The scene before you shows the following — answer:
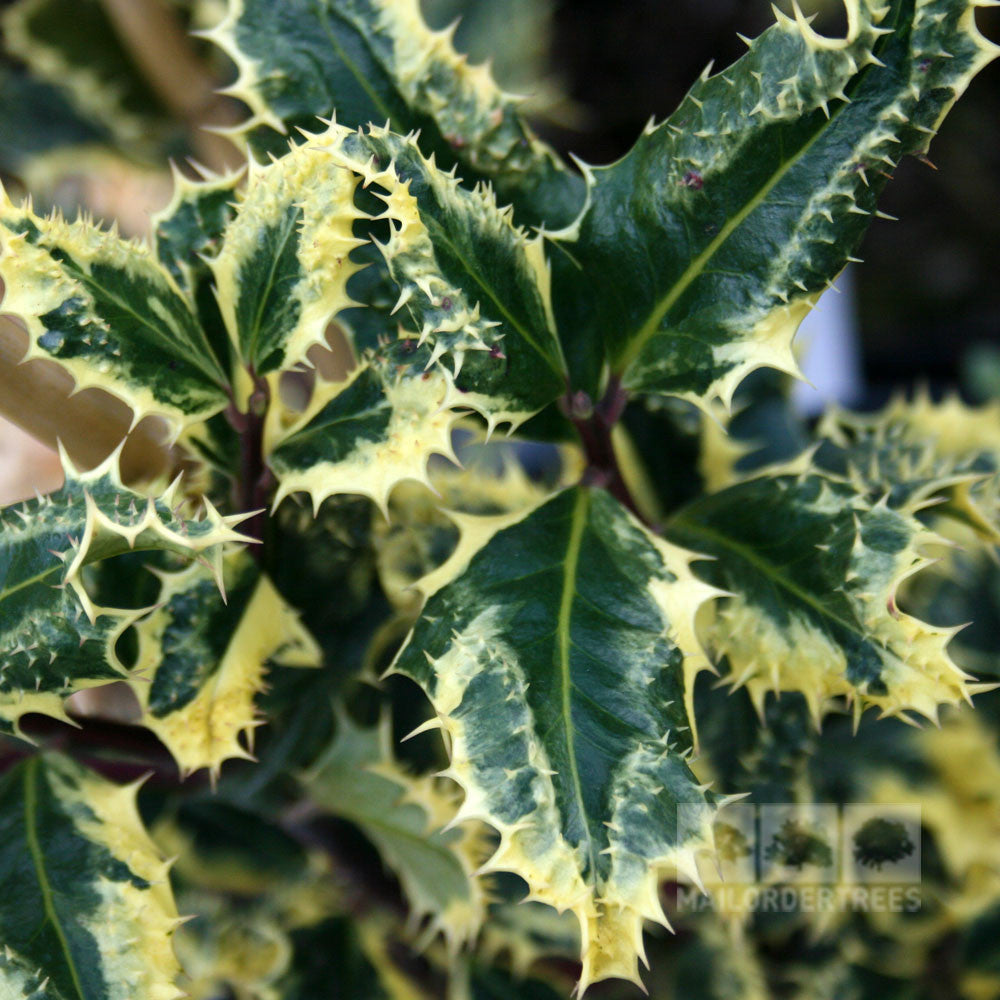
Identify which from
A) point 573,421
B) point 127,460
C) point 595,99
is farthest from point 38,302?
point 595,99

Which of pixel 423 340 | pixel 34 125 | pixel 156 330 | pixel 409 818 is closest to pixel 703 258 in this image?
pixel 423 340

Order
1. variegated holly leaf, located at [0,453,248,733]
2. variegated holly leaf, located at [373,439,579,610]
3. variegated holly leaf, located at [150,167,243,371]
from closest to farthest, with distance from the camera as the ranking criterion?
variegated holly leaf, located at [0,453,248,733], variegated holly leaf, located at [150,167,243,371], variegated holly leaf, located at [373,439,579,610]

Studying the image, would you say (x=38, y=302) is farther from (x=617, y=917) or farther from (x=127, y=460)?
(x=617, y=917)

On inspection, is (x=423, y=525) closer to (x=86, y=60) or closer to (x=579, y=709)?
(x=579, y=709)

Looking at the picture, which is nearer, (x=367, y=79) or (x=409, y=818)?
(x=367, y=79)

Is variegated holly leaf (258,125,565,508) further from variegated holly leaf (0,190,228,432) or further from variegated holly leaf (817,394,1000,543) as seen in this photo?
variegated holly leaf (817,394,1000,543)

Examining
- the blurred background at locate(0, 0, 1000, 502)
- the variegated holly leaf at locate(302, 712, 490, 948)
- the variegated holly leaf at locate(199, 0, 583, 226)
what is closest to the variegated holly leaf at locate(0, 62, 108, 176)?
the blurred background at locate(0, 0, 1000, 502)

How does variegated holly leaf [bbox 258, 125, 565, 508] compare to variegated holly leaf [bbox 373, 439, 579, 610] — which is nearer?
variegated holly leaf [bbox 258, 125, 565, 508]
